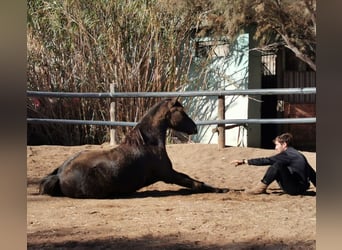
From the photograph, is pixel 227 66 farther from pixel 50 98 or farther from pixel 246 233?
pixel 246 233

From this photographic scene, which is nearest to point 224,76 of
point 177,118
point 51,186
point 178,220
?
point 177,118

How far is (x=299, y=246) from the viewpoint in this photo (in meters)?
4.28

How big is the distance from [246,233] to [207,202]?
1181 mm

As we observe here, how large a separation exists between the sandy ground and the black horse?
0.12m

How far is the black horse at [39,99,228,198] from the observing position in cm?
613

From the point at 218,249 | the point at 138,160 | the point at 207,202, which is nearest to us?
the point at 218,249

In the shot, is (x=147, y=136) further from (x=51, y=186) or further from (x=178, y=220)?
(x=178, y=220)

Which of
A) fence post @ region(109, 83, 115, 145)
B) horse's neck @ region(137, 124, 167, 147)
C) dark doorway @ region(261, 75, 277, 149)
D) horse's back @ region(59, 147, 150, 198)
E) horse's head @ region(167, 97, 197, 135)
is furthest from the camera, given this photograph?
dark doorway @ region(261, 75, 277, 149)

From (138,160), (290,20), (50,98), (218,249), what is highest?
(290,20)

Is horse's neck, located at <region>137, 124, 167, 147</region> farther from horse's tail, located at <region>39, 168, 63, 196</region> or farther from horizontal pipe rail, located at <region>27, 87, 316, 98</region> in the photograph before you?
horizontal pipe rail, located at <region>27, 87, 316, 98</region>

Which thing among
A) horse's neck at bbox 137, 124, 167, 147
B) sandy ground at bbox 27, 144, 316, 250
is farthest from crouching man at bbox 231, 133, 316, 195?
horse's neck at bbox 137, 124, 167, 147

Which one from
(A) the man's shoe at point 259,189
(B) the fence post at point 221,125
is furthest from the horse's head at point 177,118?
(B) the fence post at point 221,125

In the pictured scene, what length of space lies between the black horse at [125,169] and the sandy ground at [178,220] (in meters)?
0.12
